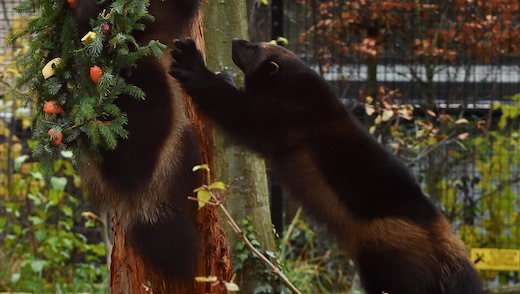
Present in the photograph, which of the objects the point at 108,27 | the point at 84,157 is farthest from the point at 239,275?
the point at 108,27

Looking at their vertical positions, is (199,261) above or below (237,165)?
below

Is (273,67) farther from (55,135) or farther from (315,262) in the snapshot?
(315,262)

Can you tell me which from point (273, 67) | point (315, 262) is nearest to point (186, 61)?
point (273, 67)

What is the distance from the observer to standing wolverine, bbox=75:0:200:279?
396 centimetres

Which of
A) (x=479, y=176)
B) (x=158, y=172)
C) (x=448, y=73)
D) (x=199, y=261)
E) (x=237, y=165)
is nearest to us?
(x=158, y=172)

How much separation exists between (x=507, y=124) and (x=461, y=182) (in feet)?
2.01

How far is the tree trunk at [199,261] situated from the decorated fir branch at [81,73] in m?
0.45

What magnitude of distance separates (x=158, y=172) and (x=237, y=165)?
1.44 m

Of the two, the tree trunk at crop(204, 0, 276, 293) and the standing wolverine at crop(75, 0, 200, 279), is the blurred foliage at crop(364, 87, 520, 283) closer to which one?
the tree trunk at crop(204, 0, 276, 293)

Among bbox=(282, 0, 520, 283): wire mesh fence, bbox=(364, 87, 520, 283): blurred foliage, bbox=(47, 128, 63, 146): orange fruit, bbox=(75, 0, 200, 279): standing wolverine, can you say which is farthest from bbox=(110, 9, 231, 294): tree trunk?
bbox=(364, 87, 520, 283): blurred foliage

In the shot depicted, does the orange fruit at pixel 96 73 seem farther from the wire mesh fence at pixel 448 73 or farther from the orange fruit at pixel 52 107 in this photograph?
the wire mesh fence at pixel 448 73

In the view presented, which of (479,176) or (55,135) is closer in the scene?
(55,135)

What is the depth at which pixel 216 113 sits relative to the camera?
440cm

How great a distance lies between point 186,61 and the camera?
4195mm
